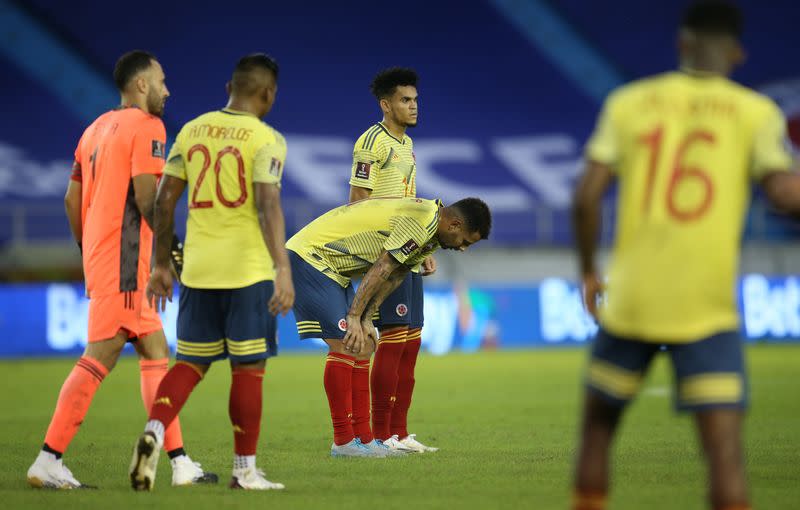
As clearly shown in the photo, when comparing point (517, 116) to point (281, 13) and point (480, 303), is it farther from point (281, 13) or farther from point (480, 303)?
point (480, 303)

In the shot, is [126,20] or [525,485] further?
[126,20]

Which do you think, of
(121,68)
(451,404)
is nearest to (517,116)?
(451,404)

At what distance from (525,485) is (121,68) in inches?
121

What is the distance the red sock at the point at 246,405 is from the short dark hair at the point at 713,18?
285 cm

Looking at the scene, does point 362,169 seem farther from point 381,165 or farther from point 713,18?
point 713,18

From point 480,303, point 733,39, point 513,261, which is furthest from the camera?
point 513,261

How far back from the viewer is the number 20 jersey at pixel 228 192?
607cm

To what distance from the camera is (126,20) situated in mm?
27281

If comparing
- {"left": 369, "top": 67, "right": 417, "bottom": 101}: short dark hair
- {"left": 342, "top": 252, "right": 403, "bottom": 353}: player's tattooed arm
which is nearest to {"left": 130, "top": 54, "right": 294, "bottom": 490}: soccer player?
{"left": 342, "top": 252, "right": 403, "bottom": 353}: player's tattooed arm

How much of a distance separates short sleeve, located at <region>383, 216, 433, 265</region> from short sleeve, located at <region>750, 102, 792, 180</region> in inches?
139

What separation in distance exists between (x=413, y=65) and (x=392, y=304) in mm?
20004

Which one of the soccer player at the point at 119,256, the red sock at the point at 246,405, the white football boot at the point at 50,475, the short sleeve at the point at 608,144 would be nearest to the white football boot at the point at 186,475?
the soccer player at the point at 119,256

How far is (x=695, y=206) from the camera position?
4.22 meters

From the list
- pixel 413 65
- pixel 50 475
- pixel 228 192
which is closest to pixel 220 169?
pixel 228 192
